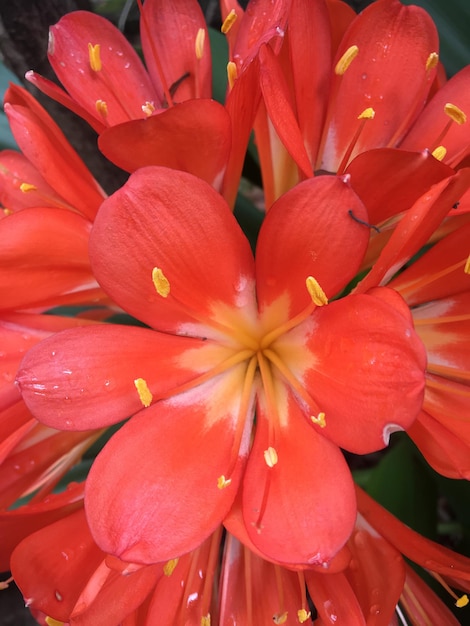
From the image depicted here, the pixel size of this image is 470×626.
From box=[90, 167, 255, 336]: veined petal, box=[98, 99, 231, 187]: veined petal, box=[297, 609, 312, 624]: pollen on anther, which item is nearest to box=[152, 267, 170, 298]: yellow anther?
box=[90, 167, 255, 336]: veined petal

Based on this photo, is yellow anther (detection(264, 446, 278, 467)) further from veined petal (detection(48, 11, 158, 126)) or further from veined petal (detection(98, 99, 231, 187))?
veined petal (detection(48, 11, 158, 126))

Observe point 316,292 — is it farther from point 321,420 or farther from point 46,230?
point 46,230

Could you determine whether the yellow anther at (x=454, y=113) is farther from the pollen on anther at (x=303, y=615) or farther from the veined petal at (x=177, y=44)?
the pollen on anther at (x=303, y=615)

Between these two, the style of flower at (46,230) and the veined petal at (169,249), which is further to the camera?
the style of flower at (46,230)

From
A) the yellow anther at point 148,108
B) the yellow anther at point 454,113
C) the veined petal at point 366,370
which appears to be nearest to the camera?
the veined petal at point 366,370

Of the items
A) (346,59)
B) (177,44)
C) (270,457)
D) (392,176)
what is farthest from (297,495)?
(177,44)

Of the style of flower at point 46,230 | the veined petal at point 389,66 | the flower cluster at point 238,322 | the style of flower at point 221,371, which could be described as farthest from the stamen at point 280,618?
the veined petal at point 389,66

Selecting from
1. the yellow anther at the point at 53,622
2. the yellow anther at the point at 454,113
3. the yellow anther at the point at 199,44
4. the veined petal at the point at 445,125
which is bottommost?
the yellow anther at the point at 53,622
